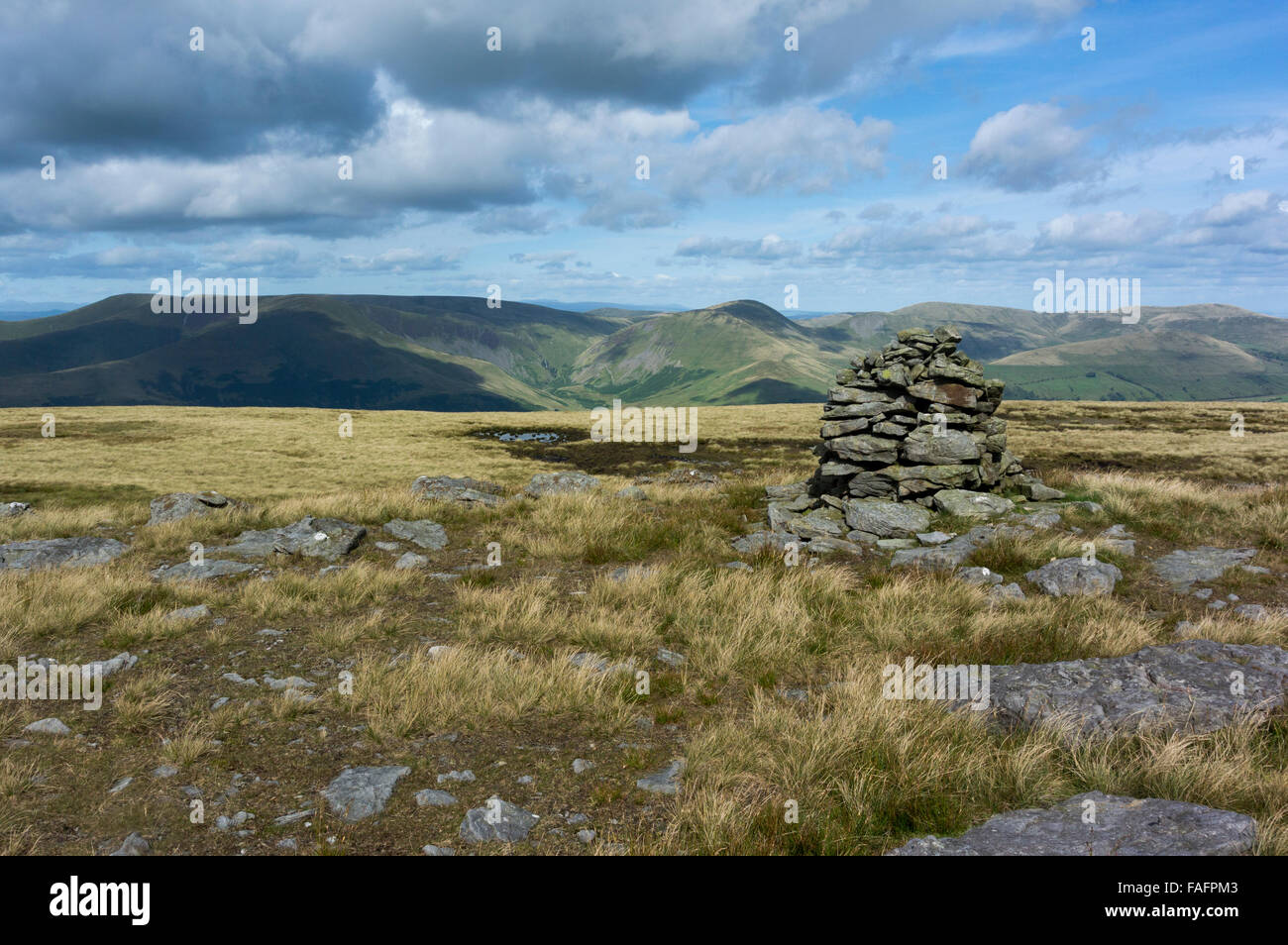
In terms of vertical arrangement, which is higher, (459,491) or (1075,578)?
(459,491)

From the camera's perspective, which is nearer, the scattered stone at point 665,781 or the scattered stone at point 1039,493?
the scattered stone at point 665,781

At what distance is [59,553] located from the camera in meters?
13.8

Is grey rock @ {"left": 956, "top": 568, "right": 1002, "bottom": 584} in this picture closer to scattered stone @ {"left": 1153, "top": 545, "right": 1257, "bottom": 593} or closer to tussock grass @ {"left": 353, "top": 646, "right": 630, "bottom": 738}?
scattered stone @ {"left": 1153, "top": 545, "right": 1257, "bottom": 593}

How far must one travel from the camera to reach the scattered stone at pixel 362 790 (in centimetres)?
575

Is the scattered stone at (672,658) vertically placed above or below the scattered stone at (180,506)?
below

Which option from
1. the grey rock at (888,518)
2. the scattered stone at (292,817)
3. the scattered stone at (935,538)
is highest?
the grey rock at (888,518)

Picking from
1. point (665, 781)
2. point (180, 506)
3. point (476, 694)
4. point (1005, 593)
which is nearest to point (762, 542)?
point (1005, 593)

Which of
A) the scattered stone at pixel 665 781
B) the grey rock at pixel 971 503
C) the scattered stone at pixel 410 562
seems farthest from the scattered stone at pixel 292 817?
the grey rock at pixel 971 503

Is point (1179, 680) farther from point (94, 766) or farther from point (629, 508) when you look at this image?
point (629, 508)

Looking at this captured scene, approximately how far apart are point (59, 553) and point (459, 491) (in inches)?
372

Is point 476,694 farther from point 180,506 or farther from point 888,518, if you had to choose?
point 180,506

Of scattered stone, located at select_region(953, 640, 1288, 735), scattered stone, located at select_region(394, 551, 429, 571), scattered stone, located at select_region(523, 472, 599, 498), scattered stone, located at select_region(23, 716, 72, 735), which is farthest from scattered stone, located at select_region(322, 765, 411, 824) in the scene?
scattered stone, located at select_region(523, 472, 599, 498)

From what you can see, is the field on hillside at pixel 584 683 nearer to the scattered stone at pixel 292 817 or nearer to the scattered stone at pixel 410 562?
the scattered stone at pixel 292 817

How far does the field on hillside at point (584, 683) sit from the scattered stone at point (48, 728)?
16 cm
